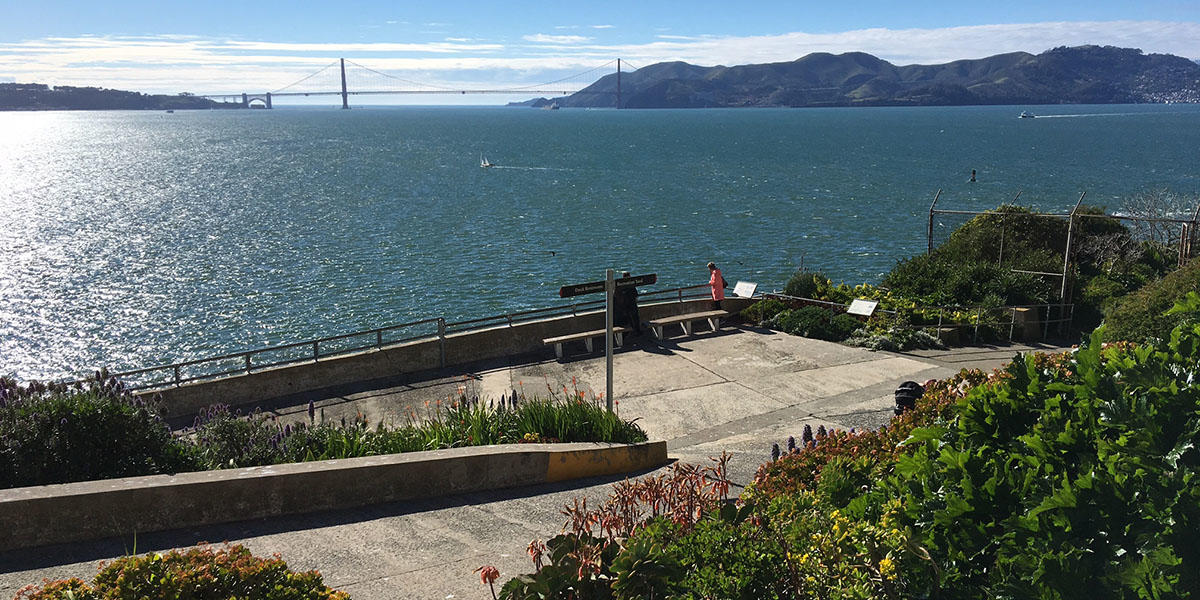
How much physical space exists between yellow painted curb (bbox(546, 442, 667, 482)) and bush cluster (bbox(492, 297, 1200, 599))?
352 cm

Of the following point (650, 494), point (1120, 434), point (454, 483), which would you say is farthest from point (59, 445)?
point (1120, 434)

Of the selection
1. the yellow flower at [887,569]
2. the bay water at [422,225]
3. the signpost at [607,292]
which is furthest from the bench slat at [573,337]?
the bay water at [422,225]

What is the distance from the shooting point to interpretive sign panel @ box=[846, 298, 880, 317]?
17.9 m

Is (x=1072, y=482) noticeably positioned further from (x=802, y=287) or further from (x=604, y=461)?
(x=802, y=287)

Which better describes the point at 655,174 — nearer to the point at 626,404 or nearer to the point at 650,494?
the point at 626,404

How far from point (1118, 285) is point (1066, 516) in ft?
65.1

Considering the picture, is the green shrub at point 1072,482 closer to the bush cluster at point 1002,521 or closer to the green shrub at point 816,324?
the bush cluster at point 1002,521

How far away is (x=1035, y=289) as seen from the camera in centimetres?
2064

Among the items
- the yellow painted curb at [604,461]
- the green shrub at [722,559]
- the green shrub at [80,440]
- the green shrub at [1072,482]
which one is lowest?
the yellow painted curb at [604,461]

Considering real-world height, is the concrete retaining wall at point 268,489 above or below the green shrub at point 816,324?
above

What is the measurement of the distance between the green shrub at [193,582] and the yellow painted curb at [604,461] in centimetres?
454

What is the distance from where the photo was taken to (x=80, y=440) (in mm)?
8562

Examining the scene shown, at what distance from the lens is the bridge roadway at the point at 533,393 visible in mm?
6980

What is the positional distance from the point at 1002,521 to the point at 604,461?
5506 millimetres
